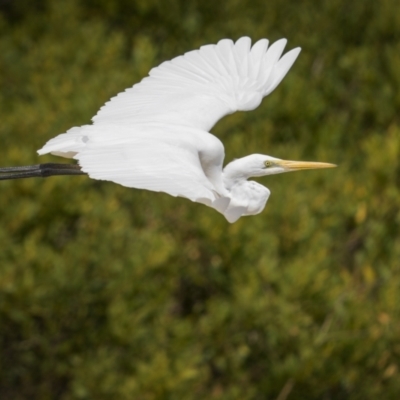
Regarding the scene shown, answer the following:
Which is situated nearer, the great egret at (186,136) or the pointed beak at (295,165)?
the great egret at (186,136)

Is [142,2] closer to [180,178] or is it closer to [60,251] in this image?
[60,251]

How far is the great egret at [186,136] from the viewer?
3088mm

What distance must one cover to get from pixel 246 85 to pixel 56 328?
1706 millimetres

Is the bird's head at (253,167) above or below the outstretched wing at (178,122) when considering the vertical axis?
below

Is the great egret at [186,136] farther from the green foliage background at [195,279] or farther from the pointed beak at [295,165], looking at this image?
the green foliage background at [195,279]

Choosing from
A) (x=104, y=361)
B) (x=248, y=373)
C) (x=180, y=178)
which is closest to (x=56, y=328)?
(x=104, y=361)

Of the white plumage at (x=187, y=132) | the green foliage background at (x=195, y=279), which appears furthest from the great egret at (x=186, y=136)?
the green foliage background at (x=195, y=279)

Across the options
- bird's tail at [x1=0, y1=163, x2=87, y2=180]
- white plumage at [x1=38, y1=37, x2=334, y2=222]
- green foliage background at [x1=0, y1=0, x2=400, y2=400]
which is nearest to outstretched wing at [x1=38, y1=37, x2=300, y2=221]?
white plumage at [x1=38, y1=37, x2=334, y2=222]

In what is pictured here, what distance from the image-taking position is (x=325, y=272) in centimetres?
541

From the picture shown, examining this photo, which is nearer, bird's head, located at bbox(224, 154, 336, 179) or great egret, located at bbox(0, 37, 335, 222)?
great egret, located at bbox(0, 37, 335, 222)

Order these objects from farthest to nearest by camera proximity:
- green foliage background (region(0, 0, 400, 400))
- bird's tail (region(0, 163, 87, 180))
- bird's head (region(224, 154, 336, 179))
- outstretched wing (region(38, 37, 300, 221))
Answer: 1. green foliage background (region(0, 0, 400, 400))
2. bird's tail (region(0, 163, 87, 180))
3. bird's head (region(224, 154, 336, 179))
4. outstretched wing (region(38, 37, 300, 221))

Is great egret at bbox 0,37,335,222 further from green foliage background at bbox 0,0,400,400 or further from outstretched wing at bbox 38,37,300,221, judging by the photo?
green foliage background at bbox 0,0,400,400

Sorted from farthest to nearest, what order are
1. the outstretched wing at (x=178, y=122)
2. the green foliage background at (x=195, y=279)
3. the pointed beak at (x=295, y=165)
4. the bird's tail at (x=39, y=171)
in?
the green foliage background at (x=195, y=279) → the bird's tail at (x=39, y=171) → the pointed beak at (x=295, y=165) → the outstretched wing at (x=178, y=122)

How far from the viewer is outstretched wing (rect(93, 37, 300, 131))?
376 centimetres
